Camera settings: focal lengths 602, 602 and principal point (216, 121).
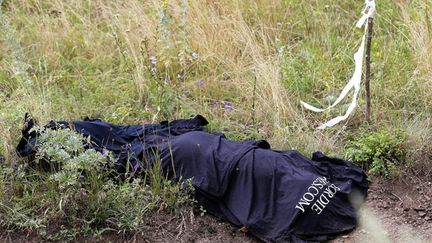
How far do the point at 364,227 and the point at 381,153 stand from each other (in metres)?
0.59

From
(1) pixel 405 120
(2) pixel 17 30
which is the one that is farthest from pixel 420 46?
(2) pixel 17 30

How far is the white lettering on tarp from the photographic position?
333 centimetres

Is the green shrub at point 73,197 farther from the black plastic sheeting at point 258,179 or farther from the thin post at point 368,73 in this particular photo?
the thin post at point 368,73

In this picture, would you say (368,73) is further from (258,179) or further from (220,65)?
(220,65)

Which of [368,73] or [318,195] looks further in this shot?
[368,73]

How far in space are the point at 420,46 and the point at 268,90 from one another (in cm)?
121

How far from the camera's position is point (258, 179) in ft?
11.3

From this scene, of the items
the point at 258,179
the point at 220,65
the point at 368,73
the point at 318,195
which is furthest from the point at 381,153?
the point at 220,65

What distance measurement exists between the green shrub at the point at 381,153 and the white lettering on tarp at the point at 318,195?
0.44 metres

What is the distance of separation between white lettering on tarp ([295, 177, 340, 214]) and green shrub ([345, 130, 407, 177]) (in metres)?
0.44

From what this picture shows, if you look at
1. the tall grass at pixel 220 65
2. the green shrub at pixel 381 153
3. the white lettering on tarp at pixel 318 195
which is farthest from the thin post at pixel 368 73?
the white lettering on tarp at pixel 318 195

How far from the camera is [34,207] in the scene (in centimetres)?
327

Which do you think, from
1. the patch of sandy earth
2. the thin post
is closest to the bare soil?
the patch of sandy earth

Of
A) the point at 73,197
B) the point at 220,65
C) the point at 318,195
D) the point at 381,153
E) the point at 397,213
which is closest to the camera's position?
the point at 73,197
